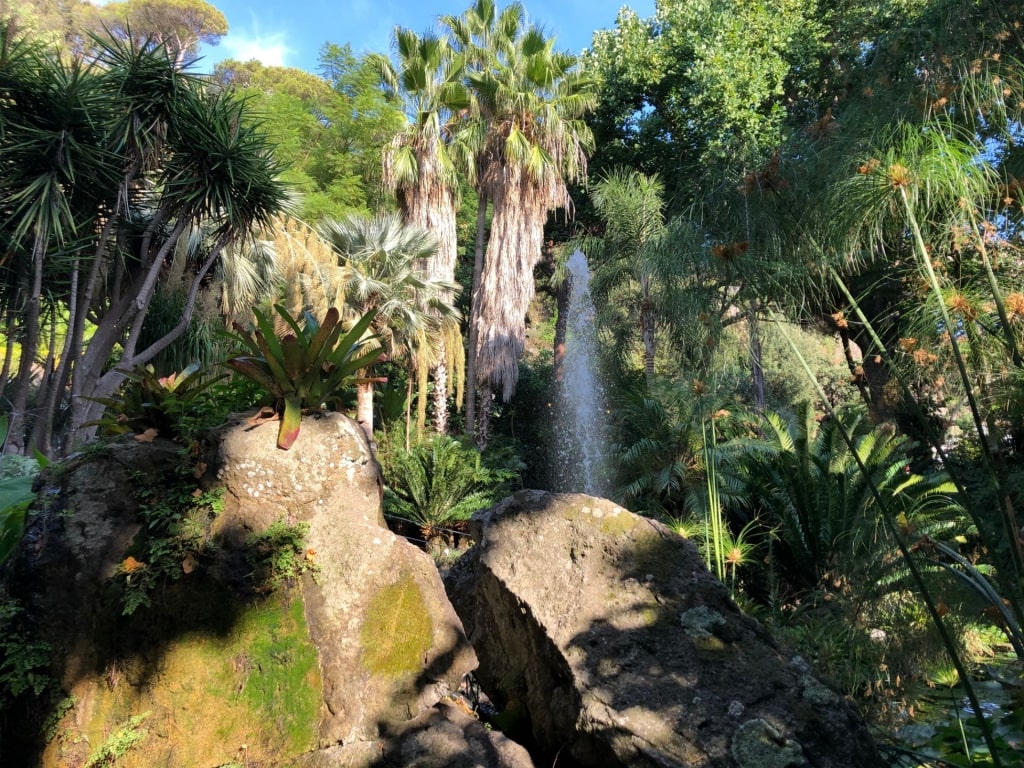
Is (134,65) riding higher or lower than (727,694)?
higher

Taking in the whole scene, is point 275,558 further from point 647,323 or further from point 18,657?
point 647,323

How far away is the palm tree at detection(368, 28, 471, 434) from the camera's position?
19.1 m

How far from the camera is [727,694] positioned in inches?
127

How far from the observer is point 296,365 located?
3844mm

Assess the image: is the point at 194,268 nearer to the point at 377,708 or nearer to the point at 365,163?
the point at 365,163

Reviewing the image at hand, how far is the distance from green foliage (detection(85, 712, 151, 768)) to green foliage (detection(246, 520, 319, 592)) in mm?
747

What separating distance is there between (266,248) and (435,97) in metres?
8.24

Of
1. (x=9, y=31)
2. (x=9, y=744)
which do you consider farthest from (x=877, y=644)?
(x=9, y=31)

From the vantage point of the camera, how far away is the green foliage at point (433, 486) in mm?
15297

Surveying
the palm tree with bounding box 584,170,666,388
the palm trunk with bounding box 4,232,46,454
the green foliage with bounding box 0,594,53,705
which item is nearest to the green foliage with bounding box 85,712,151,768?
the green foliage with bounding box 0,594,53,705

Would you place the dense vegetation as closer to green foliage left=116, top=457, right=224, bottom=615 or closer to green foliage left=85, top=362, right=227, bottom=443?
green foliage left=85, top=362, right=227, bottom=443

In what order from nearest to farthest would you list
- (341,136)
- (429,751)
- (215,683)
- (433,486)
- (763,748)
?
(763,748) → (429,751) → (215,683) → (433,486) → (341,136)

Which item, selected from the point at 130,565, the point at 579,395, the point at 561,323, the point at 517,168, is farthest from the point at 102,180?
the point at 561,323

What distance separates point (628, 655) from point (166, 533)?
2.34 meters
